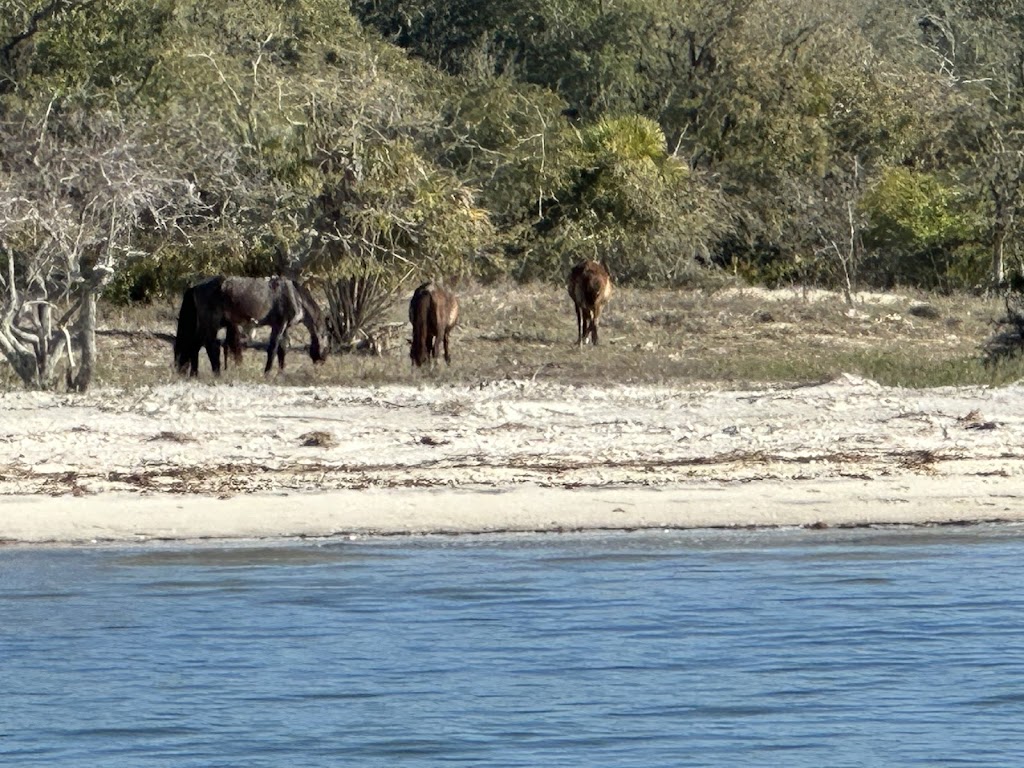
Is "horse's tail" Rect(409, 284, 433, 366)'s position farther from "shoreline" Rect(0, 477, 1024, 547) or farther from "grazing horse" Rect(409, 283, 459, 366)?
"shoreline" Rect(0, 477, 1024, 547)

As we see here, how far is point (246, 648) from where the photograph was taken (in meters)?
10.2

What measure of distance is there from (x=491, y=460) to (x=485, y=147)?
1416cm

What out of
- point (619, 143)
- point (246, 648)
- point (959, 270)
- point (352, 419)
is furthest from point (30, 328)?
point (959, 270)

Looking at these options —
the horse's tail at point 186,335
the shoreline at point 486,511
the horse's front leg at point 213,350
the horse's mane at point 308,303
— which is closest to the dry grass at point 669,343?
the horse's tail at point 186,335

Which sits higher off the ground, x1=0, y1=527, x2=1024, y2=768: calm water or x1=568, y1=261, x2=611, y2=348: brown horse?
x1=568, y1=261, x2=611, y2=348: brown horse

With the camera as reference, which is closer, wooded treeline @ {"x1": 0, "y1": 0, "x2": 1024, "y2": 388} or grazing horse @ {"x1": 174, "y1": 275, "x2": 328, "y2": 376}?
wooded treeline @ {"x1": 0, "y1": 0, "x2": 1024, "y2": 388}

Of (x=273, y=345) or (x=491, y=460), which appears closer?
(x=491, y=460)

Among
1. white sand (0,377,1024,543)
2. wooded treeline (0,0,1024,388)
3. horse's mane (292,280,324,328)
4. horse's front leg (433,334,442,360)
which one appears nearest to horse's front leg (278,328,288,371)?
horse's mane (292,280,324,328)

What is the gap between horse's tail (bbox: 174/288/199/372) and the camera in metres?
19.8

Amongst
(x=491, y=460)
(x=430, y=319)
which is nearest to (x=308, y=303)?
(x=430, y=319)

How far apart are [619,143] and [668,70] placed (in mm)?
6414

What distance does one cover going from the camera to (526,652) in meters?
10.2

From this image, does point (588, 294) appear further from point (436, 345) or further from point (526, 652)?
point (526, 652)

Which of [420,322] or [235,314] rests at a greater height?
[235,314]
